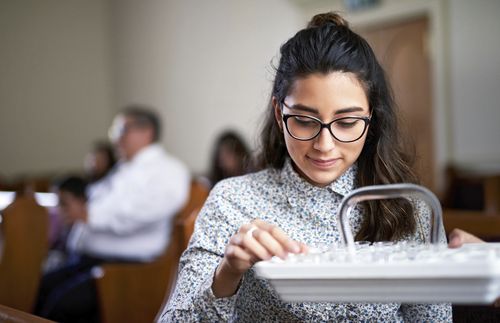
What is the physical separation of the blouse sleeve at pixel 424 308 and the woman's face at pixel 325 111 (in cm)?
18

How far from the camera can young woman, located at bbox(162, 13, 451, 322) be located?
95cm

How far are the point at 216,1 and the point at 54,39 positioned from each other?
2510mm

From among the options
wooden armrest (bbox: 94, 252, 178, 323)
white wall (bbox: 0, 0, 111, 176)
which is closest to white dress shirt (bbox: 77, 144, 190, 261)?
wooden armrest (bbox: 94, 252, 178, 323)

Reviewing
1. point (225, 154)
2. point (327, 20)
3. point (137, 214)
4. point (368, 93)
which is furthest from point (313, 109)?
point (225, 154)

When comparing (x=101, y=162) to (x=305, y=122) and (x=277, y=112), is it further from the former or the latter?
(x=305, y=122)

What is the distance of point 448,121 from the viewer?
4570 millimetres

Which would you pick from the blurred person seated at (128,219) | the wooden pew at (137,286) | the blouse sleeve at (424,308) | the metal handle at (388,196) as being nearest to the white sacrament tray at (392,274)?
the metal handle at (388,196)

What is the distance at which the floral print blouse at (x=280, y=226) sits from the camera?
991mm

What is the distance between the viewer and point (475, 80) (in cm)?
433

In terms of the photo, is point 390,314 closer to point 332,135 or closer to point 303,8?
point 332,135

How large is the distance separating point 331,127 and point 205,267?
0.32 metres

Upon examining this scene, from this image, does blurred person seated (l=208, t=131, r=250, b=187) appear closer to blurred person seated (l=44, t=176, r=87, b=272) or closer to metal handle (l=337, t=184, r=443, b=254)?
blurred person seated (l=44, t=176, r=87, b=272)

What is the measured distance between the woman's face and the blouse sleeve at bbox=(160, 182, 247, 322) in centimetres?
17

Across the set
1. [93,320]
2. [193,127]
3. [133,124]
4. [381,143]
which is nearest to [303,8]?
[193,127]
